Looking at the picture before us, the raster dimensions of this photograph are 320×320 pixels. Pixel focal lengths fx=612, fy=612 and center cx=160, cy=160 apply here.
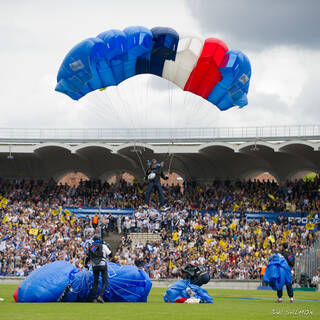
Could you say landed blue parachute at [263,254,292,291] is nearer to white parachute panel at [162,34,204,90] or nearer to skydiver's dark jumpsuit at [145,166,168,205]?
white parachute panel at [162,34,204,90]

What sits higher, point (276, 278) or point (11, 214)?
point (11, 214)

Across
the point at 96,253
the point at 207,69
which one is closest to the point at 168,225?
the point at 207,69

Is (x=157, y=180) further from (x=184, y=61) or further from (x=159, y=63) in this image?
(x=184, y=61)

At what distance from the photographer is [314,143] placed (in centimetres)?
3016

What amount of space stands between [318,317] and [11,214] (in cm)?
2480

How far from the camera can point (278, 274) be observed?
12727mm

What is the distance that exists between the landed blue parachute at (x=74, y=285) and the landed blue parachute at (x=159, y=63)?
34.9 feet

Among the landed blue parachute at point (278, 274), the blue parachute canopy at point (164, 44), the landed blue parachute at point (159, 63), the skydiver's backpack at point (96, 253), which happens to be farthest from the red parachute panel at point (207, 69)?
the skydiver's backpack at point (96, 253)

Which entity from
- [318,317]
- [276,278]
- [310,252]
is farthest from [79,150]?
[318,317]

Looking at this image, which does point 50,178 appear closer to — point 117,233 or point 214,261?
point 117,233

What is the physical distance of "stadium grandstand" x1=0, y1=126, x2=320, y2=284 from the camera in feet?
90.5

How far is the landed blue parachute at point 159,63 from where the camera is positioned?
21312 millimetres

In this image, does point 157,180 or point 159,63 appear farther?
point 157,180

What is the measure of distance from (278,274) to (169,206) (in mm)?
19436
